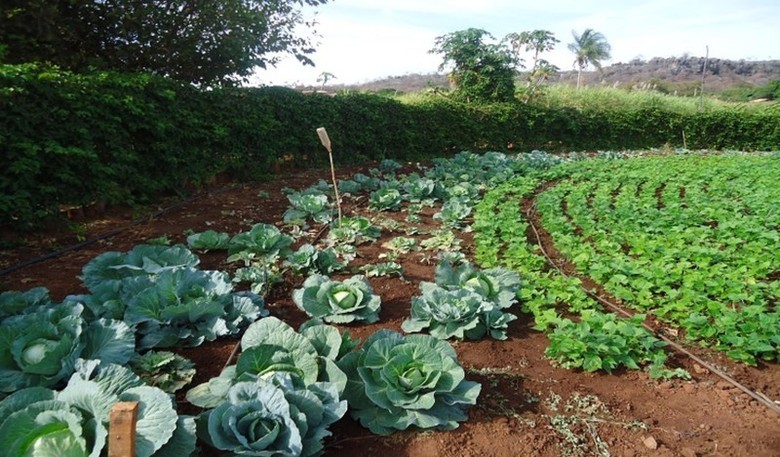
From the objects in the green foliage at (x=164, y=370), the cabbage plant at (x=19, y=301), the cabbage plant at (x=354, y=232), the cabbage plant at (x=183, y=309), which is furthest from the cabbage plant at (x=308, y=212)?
the green foliage at (x=164, y=370)

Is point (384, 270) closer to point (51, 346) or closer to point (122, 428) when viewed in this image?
point (51, 346)

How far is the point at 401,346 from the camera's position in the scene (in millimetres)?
2387

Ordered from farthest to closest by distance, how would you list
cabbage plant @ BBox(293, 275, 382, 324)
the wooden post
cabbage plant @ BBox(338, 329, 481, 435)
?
cabbage plant @ BBox(293, 275, 382, 324), cabbage plant @ BBox(338, 329, 481, 435), the wooden post

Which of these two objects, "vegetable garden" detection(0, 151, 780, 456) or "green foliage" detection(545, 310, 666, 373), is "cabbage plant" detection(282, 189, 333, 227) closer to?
"vegetable garden" detection(0, 151, 780, 456)

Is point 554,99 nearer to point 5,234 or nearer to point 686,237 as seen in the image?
point 686,237

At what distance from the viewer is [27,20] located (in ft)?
20.2

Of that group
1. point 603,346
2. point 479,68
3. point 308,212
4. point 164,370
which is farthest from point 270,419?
point 479,68

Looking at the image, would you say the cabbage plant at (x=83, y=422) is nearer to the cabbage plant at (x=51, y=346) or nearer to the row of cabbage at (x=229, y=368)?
the row of cabbage at (x=229, y=368)

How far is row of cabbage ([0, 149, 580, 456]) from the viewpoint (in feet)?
5.96

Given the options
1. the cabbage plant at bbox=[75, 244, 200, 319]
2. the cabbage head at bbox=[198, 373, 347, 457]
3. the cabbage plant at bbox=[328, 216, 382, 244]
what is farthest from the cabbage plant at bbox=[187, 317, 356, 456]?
the cabbage plant at bbox=[328, 216, 382, 244]

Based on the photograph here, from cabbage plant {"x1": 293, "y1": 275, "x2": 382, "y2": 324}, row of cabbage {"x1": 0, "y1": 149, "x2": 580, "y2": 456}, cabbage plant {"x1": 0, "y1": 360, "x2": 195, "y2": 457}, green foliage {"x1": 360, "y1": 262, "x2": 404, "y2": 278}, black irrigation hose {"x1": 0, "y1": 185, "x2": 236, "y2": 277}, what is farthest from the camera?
green foliage {"x1": 360, "y1": 262, "x2": 404, "y2": 278}

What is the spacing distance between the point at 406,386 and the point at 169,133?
5658mm

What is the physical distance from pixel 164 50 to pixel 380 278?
6448 mm

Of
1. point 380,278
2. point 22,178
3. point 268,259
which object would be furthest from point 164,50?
point 380,278
